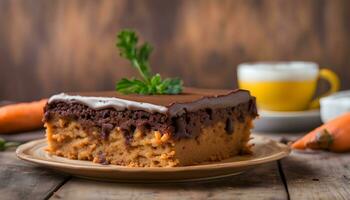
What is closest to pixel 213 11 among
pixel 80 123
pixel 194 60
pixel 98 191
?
pixel 194 60

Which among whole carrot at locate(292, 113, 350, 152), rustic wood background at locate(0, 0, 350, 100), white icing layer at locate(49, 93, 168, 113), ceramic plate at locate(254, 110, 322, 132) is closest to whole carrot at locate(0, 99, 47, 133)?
white icing layer at locate(49, 93, 168, 113)

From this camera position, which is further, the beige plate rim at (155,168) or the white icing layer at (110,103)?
the white icing layer at (110,103)

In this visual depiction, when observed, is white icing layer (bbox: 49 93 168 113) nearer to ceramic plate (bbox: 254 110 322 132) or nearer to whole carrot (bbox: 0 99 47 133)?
whole carrot (bbox: 0 99 47 133)

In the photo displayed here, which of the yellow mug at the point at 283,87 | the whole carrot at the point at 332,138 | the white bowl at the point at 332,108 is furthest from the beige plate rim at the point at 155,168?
the yellow mug at the point at 283,87

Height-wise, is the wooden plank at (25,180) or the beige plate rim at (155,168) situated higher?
the beige plate rim at (155,168)

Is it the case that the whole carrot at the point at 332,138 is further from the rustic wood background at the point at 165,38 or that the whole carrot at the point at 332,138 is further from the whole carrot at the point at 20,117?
the rustic wood background at the point at 165,38
